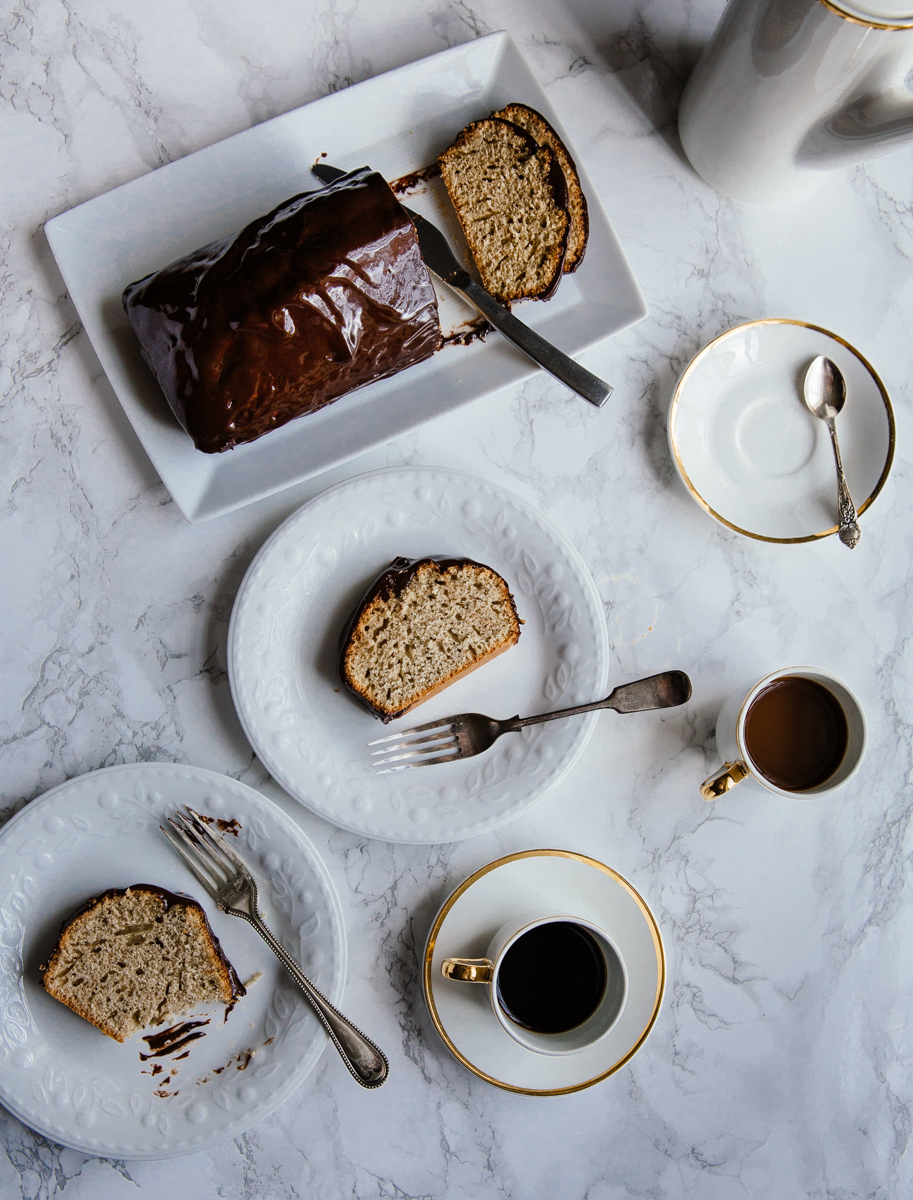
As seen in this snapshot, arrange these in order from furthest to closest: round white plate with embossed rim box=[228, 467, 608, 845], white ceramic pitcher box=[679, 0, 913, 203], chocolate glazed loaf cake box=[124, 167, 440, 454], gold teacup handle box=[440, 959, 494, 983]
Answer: round white plate with embossed rim box=[228, 467, 608, 845], gold teacup handle box=[440, 959, 494, 983], chocolate glazed loaf cake box=[124, 167, 440, 454], white ceramic pitcher box=[679, 0, 913, 203]

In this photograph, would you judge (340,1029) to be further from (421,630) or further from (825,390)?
(825,390)

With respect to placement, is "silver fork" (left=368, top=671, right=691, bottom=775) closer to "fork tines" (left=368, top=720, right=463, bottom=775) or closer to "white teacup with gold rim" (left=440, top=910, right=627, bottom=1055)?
"fork tines" (left=368, top=720, right=463, bottom=775)

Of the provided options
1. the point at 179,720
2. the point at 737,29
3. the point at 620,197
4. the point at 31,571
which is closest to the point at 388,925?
the point at 179,720

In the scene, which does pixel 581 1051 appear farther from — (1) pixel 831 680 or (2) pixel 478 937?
(1) pixel 831 680

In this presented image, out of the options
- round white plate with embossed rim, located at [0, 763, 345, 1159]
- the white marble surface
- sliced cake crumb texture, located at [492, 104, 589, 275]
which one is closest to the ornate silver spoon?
the white marble surface

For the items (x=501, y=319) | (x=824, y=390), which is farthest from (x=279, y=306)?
(x=824, y=390)

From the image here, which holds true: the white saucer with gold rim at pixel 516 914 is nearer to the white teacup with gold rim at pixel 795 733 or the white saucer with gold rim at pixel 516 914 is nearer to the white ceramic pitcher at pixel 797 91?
the white teacup with gold rim at pixel 795 733
